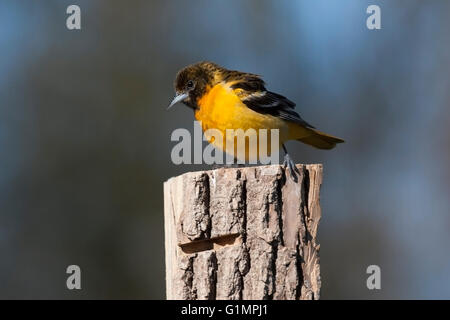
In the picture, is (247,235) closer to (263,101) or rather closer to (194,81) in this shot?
(263,101)

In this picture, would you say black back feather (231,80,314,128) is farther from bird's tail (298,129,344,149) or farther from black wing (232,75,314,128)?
bird's tail (298,129,344,149)

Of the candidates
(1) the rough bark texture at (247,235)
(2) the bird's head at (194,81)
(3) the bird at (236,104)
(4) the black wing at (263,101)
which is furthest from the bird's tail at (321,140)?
(1) the rough bark texture at (247,235)

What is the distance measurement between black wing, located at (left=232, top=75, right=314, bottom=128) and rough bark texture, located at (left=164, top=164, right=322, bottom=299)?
6.11 feet

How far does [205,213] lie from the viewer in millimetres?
3436

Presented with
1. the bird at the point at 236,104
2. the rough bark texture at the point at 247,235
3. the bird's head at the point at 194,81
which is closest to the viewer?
the rough bark texture at the point at 247,235

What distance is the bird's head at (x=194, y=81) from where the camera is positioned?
221 inches

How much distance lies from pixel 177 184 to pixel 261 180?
0.44 meters

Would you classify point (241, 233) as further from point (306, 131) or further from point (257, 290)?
point (306, 131)

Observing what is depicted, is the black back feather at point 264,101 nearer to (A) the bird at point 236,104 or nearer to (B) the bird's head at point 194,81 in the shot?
(A) the bird at point 236,104

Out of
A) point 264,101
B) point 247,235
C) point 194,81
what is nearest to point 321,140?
point 264,101

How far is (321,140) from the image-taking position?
578cm

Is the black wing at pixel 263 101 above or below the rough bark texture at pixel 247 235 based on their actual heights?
above

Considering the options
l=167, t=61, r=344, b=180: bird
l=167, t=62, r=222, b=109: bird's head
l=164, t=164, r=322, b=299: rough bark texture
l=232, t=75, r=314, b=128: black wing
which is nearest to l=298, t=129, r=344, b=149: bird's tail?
l=167, t=61, r=344, b=180: bird

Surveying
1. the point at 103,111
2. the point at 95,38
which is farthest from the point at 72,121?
the point at 95,38
